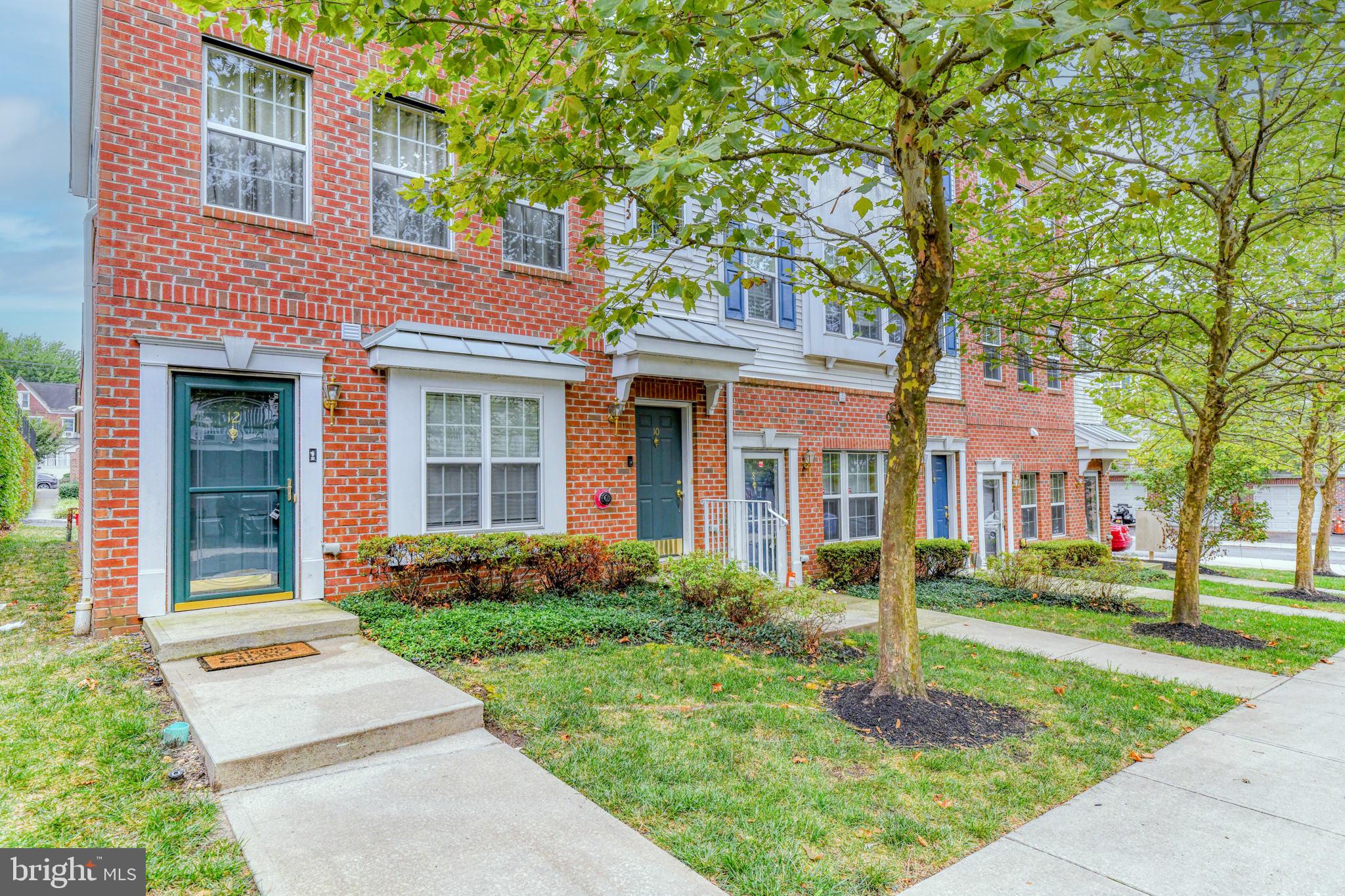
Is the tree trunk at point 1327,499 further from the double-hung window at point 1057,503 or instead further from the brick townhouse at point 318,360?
the brick townhouse at point 318,360

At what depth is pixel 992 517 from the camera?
541 inches

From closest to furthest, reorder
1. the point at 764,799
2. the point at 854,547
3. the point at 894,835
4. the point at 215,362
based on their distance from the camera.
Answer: the point at 894,835 < the point at 764,799 < the point at 215,362 < the point at 854,547

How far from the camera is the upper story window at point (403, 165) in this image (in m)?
6.99

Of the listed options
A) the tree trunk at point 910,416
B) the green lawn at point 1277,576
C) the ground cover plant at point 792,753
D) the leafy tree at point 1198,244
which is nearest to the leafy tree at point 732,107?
the tree trunk at point 910,416

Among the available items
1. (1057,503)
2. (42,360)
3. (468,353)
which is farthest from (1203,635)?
(42,360)

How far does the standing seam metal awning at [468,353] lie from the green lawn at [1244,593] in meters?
8.62

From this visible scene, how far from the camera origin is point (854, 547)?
34.3 ft

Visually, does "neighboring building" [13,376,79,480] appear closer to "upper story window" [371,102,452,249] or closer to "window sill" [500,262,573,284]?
"upper story window" [371,102,452,249]

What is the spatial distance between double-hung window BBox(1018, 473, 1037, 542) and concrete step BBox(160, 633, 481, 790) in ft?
44.0

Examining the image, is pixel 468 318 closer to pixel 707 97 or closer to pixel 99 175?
pixel 99 175

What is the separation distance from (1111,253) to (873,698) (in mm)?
5618

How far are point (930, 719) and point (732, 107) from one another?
3.94 metres

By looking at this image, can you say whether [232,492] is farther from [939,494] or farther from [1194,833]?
[939,494]

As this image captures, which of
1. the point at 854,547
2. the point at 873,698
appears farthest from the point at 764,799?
the point at 854,547
